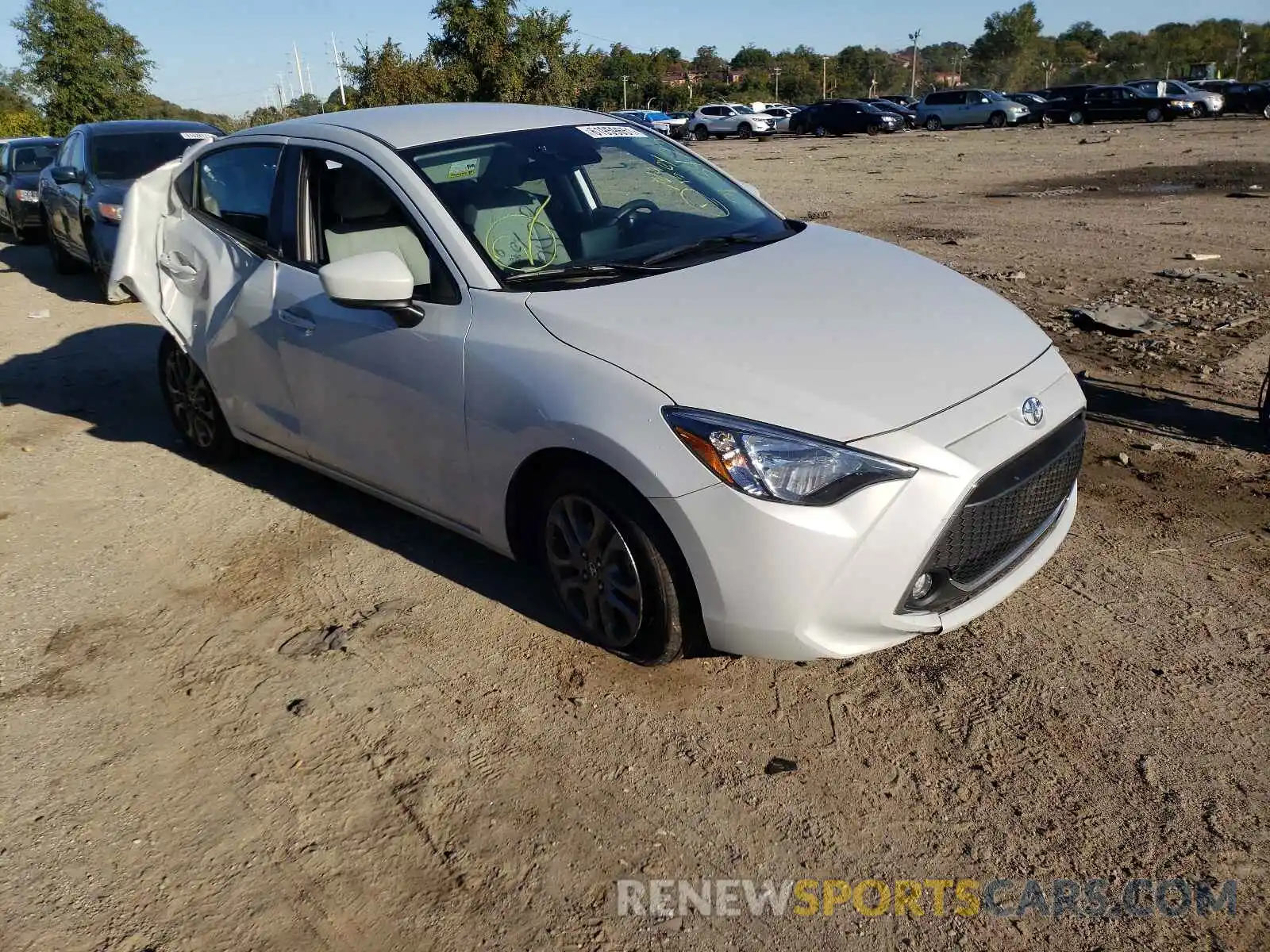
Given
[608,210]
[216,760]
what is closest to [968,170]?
[608,210]

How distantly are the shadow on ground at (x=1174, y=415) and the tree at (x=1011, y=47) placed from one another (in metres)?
107

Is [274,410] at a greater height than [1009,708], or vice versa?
[274,410]

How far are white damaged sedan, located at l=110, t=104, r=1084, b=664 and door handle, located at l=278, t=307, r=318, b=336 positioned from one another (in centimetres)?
1

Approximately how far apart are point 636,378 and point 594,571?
69 cm

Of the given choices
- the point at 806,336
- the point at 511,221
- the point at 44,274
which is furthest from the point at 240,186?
the point at 44,274

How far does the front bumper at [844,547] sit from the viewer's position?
2.86 m

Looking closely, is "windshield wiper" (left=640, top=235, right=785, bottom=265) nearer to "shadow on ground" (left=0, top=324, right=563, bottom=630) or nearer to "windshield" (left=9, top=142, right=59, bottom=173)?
"shadow on ground" (left=0, top=324, right=563, bottom=630)

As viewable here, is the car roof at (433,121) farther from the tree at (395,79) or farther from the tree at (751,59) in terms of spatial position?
the tree at (751,59)

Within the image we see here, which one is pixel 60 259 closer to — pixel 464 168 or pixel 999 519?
pixel 464 168

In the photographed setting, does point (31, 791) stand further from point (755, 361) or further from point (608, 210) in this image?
point (608, 210)

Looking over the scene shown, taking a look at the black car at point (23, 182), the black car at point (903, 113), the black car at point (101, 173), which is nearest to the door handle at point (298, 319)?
the black car at point (101, 173)

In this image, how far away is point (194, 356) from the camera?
5.12m

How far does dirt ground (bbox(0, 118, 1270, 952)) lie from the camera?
101 inches

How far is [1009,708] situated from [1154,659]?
1.87 ft
